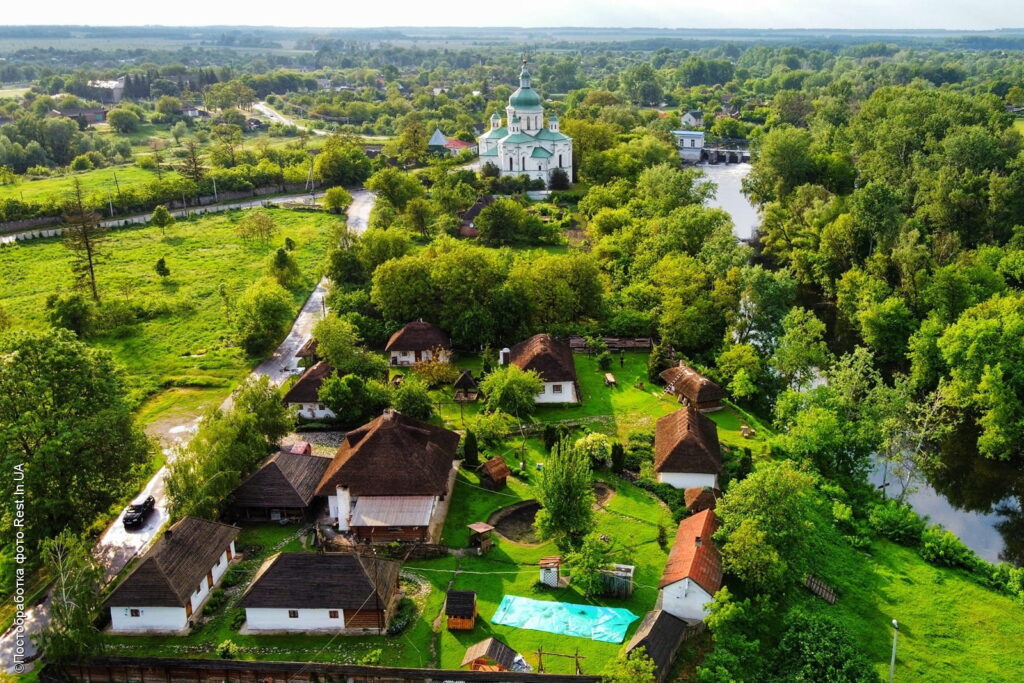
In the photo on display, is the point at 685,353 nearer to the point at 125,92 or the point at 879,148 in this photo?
the point at 879,148

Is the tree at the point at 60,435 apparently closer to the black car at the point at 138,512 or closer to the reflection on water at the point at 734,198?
the black car at the point at 138,512

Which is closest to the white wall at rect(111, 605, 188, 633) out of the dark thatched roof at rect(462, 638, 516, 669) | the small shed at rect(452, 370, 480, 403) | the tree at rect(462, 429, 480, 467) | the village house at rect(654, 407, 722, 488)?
the dark thatched roof at rect(462, 638, 516, 669)

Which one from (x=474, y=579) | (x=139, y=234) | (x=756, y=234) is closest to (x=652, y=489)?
(x=474, y=579)

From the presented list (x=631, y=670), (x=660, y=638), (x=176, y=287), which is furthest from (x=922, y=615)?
(x=176, y=287)

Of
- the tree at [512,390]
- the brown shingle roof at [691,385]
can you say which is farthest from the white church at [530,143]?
the tree at [512,390]

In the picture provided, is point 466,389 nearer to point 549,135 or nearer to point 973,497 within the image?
point 973,497

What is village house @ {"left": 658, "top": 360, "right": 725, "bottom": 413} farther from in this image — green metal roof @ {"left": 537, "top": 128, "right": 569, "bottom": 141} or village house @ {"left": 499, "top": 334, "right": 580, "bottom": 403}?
green metal roof @ {"left": 537, "top": 128, "right": 569, "bottom": 141}
